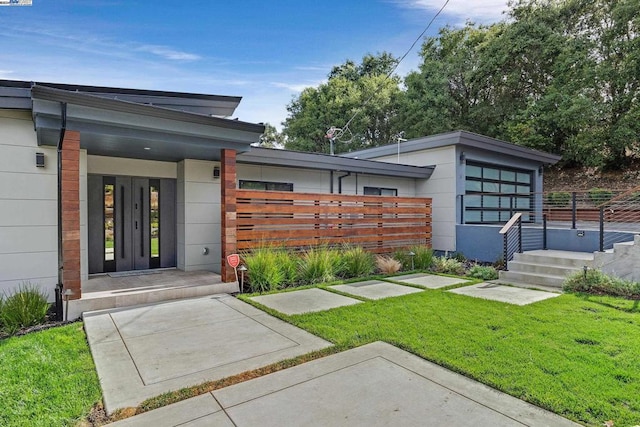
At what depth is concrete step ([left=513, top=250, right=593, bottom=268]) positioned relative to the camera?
7098mm

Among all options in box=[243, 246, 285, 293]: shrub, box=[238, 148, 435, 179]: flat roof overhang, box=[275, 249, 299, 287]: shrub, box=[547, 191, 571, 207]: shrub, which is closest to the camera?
box=[243, 246, 285, 293]: shrub

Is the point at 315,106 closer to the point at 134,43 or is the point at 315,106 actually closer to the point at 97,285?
the point at 134,43

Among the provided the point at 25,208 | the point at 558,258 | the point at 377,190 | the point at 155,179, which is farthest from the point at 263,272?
the point at 558,258

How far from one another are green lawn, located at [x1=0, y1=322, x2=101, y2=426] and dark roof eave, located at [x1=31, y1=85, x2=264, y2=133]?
293cm

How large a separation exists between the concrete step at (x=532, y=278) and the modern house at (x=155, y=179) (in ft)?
5.88

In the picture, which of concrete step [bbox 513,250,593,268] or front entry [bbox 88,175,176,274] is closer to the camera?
front entry [bbox 88,175,176,274]

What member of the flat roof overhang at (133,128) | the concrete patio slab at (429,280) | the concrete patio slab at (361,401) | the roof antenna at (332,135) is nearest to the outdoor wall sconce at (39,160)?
the flat roof overhang at (133,128)

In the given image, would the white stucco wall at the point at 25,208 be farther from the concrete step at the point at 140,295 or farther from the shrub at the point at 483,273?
the shrub at the point at 483,273

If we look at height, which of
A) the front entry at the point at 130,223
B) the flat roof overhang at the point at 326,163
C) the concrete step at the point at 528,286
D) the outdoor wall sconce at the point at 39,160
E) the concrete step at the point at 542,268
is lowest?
the concrete step at the point at 528,286

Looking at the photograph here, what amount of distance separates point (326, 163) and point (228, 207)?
3514 millimetres

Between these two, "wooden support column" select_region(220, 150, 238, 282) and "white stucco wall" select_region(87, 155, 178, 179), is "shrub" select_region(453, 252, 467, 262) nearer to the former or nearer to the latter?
"wooden support column" select_region(220, 150, 238, 282)

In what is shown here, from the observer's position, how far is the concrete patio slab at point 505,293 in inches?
223

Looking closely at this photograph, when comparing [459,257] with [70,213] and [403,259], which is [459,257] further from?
[70,213]

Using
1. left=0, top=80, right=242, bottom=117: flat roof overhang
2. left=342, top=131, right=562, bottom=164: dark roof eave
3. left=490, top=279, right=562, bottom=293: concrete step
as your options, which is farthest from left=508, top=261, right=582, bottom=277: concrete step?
left=0, top=80, right=242, bottom=117: flat roof overhang
